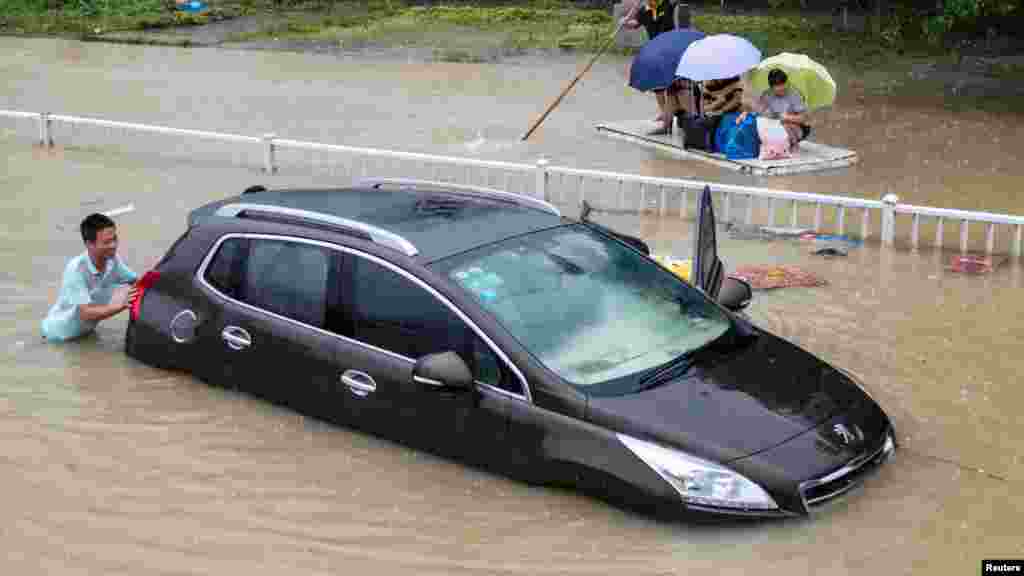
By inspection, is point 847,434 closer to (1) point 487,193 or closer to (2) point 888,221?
(1) point 487,193

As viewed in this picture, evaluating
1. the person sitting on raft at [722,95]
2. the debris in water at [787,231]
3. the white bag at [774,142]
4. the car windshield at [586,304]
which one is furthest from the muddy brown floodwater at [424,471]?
the person sitting on raft at [722,95]

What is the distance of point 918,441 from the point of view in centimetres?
725

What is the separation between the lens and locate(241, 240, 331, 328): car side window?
7.28 meters

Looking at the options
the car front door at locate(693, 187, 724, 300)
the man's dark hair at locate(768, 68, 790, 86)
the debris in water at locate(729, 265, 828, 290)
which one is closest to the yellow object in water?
the debris in water at locate(729, 265, 828, 290)

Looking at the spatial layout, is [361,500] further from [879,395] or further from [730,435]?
[879,395]

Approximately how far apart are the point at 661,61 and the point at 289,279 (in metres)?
8.97

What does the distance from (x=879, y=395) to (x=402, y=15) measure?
22839 millimetres

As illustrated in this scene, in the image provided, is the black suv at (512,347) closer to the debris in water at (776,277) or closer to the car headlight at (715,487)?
the car headlight at (715,487)

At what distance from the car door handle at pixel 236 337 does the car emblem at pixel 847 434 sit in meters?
3.18

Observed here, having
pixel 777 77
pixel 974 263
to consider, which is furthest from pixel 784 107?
pixel 974 263

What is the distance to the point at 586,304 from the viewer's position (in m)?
6.92

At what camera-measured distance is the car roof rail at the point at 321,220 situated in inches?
275

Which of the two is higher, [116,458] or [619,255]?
[619,255]

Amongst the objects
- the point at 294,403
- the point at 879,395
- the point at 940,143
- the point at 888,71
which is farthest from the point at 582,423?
the point at 888,71
